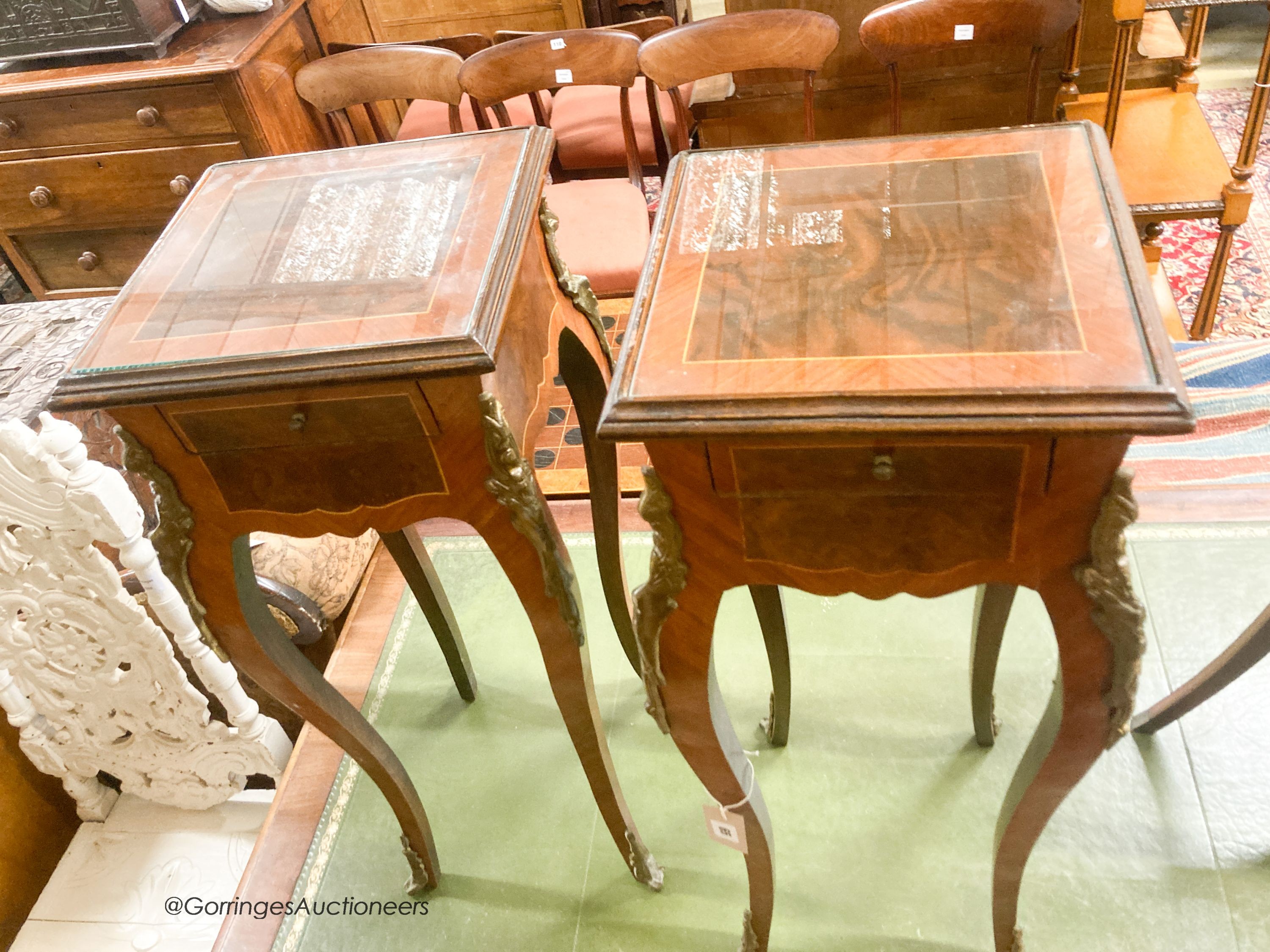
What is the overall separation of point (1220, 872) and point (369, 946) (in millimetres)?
1237

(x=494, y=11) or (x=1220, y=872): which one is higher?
(x=494, y=11)

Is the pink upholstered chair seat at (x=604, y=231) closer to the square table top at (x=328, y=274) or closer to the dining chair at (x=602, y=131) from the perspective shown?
the dining chair at (x=602, y=131)

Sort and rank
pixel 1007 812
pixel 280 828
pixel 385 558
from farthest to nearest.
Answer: pixel 385 558 < pixel 280 828 < pixel 1007 812

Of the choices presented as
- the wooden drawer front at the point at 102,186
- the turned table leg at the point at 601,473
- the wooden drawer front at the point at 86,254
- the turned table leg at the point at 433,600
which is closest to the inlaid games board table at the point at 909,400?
the turned table leg at the point at 601,473

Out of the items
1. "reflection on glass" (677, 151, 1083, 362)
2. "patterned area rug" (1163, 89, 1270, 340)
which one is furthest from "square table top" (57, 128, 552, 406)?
"patterned area rug" (1163, 89, 1270, 340)

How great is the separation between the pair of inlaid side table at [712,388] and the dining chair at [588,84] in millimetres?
822

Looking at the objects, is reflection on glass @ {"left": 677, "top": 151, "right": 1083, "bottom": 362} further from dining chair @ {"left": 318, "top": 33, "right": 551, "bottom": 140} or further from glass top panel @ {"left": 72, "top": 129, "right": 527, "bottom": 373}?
dining chair @ {"left": 318, "top": 33, "right": 551, "bottom": 140}

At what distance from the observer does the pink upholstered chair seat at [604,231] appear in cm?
205

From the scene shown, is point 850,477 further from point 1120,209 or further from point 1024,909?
point 1024,909

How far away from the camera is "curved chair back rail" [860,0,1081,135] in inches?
71.9

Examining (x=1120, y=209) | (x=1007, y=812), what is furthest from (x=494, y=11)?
(x=1007, y=812)

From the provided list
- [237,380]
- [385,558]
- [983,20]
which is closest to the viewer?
[237,380]

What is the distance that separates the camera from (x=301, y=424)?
0.96 meters

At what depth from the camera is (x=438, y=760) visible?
165 cm
